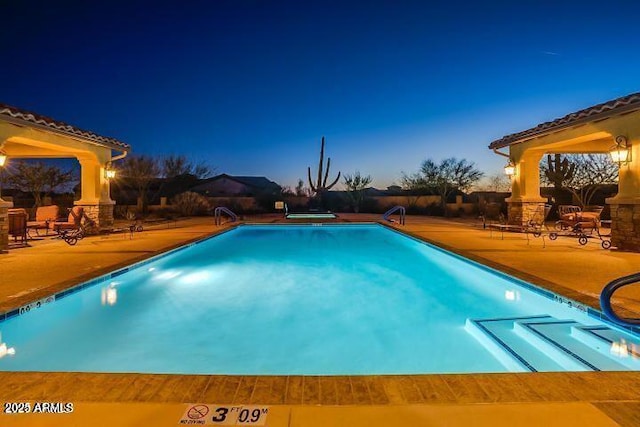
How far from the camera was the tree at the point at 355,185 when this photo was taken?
23.0 metres

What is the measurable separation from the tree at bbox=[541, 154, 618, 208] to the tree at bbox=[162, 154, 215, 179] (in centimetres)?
2123

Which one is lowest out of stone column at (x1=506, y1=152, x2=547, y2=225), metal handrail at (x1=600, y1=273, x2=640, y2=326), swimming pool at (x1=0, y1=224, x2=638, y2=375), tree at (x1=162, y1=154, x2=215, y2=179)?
swimming pool at (x1=0, y1=224, x2=638, y2=375)

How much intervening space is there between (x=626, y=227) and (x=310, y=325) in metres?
6.99

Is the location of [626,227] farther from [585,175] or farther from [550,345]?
[585,175]

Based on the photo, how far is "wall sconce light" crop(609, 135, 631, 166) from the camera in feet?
23.3

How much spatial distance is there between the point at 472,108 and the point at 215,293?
640 inches

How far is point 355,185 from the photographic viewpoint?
23.2m

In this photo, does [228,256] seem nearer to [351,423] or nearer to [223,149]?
[351,423]

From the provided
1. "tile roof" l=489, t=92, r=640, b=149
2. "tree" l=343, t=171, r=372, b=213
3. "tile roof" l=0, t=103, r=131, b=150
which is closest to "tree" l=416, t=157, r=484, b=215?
"tree" l=343, t=171, r=372, b=213

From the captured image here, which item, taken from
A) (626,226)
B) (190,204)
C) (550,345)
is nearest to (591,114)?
(626,226)

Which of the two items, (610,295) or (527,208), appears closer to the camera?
(610,295)

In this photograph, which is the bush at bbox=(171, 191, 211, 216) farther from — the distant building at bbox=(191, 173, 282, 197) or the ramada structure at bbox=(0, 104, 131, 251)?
the distant building at bbox=(191, 173, 282, 197)

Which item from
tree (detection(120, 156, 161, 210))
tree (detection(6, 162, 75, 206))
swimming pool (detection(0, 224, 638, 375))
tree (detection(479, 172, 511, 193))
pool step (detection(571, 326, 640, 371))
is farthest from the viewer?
tree (detection(479, 172, 511, 193))

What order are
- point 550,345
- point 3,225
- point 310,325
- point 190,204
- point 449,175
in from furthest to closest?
1. point 449,175
2. point 190,204
3. point 3,225
4. point 310,325
5. point 550,345
